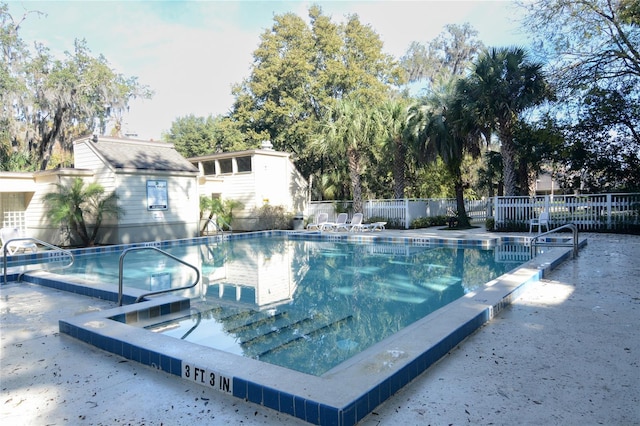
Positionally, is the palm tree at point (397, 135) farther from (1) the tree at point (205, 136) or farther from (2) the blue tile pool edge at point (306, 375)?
(2) the blue tile pool edge at point (306, 375)

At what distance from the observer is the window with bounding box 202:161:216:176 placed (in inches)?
869

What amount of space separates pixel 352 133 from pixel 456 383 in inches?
650

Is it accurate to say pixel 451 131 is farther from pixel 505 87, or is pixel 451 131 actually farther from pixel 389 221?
pixel 389 221

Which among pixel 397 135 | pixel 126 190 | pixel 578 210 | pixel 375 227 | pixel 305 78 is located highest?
pixel 305 78

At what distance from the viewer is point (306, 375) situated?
305 cm

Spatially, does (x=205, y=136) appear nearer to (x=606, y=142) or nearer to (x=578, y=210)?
(x=606, y=142)

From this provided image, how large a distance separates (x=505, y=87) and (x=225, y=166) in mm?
13174

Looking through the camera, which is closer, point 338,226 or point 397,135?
point 338,226

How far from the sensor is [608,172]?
16781mm

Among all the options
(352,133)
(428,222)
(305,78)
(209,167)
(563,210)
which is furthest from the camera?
(305,78)

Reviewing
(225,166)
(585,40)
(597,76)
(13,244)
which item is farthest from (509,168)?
(13,244)

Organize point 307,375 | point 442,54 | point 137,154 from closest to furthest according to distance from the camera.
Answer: point 307,375
point 137,154
point 442,54

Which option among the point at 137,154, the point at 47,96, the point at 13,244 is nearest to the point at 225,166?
the point at 137,154

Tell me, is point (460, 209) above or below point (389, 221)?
above
